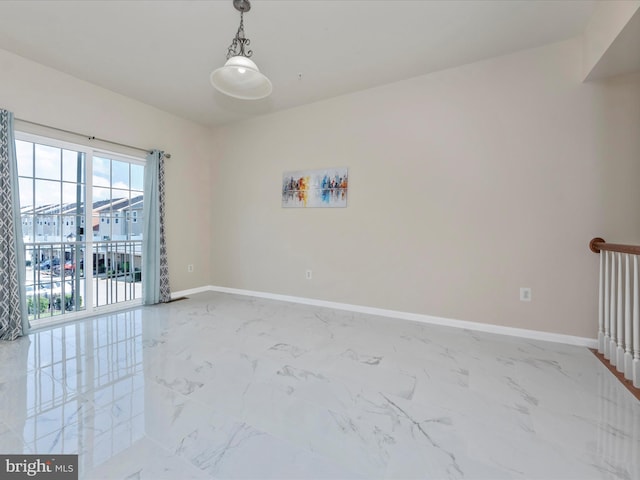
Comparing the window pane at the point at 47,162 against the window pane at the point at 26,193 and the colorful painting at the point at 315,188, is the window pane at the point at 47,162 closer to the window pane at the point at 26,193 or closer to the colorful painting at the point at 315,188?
the window pane at the point at 26,193

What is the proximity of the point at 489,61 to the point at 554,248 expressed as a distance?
202 cm

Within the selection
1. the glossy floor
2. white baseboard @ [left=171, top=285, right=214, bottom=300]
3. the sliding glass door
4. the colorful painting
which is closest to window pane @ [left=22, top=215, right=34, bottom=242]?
the sliding glass door

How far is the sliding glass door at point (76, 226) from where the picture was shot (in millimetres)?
3139

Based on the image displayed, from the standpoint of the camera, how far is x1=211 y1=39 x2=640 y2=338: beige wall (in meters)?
2.65

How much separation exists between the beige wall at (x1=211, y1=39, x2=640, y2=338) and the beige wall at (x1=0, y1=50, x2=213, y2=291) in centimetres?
136

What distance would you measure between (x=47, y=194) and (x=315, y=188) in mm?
3110

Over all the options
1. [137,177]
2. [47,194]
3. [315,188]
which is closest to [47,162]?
[47,194]

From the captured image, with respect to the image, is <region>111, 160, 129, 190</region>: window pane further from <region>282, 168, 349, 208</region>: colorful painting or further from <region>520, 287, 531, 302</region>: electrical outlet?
<region>520, 287, 531, 302</region>: electrical outlet

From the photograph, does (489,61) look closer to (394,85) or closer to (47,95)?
(394,85)

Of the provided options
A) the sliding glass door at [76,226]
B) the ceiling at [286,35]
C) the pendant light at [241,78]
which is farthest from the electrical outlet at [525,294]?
the sliding glass door at [76,226]

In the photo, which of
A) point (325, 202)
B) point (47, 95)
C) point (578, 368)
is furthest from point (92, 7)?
point (578, 368)

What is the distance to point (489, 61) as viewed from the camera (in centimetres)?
300
